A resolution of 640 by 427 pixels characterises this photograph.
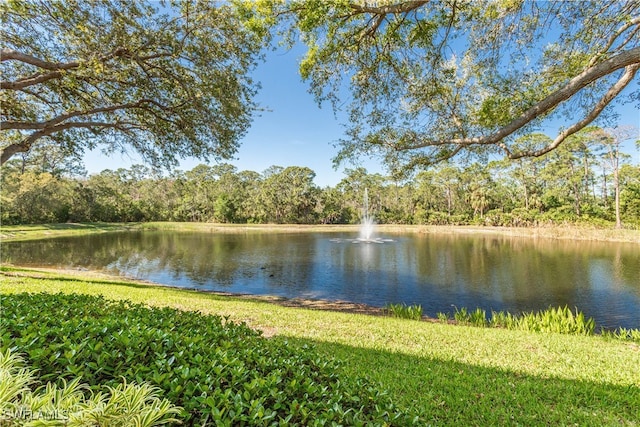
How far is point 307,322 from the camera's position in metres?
6.68

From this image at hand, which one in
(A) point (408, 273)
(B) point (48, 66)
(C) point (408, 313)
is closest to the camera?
(B) point (48, 66)

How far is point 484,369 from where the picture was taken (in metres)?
4.17

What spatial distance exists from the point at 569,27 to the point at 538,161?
5104 cm

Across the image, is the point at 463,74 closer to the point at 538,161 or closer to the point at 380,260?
the point at 380,260

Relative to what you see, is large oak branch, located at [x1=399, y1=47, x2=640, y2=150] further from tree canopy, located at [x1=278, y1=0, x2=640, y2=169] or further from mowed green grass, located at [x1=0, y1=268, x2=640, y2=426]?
mowed green grass, located at [x1=0, y1=268, x2=640, y2=426]

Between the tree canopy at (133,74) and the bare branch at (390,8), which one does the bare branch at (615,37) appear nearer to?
the bare branch at (390,8)

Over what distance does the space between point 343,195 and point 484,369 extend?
62196mm

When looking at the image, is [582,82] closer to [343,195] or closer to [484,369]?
[484,369]

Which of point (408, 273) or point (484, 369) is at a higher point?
Result: point (484, 369)

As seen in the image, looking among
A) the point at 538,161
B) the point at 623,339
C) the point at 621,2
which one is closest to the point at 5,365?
the point at 621,2

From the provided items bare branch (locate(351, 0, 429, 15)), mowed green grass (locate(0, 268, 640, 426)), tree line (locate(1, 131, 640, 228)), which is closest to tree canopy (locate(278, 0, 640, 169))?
bare branch (locate(351, 0, 429, 15))

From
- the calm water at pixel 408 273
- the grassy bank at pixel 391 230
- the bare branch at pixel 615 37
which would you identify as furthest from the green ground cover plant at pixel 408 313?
the grassy bank at pixel 391 230

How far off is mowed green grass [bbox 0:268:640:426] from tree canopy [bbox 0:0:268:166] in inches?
203

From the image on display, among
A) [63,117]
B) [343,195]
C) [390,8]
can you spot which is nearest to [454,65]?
[390,8]
